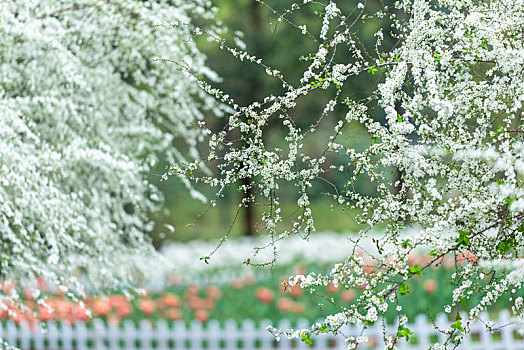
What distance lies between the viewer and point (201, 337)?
660 cm

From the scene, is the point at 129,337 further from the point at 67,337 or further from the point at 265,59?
the point at 265,59

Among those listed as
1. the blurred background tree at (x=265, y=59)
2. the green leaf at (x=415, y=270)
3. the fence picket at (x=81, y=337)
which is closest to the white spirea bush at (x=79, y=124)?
the green leaf at (x=415, y=270)

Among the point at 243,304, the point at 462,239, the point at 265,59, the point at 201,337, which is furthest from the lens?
the point at 265,59

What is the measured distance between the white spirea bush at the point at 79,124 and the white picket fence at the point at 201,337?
2443mm

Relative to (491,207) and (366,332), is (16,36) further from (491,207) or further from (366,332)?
(366,332)

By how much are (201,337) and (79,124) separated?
3401 mm

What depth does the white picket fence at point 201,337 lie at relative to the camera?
6.17 m

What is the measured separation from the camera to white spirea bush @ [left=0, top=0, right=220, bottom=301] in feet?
10.7

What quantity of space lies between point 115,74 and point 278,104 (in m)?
1.97

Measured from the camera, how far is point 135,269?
14.5ft

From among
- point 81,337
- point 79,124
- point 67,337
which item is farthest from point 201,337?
point 79,124

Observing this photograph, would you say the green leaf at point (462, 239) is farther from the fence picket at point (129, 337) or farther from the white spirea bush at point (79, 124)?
the fence picket at point (129, 337)

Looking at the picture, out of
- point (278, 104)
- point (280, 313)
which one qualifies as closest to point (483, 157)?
point (278, 104)

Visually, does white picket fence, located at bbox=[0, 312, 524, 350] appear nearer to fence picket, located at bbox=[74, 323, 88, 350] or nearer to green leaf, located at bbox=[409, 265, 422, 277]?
fence picket, located at bbox=[74, 323, 88, 350]
